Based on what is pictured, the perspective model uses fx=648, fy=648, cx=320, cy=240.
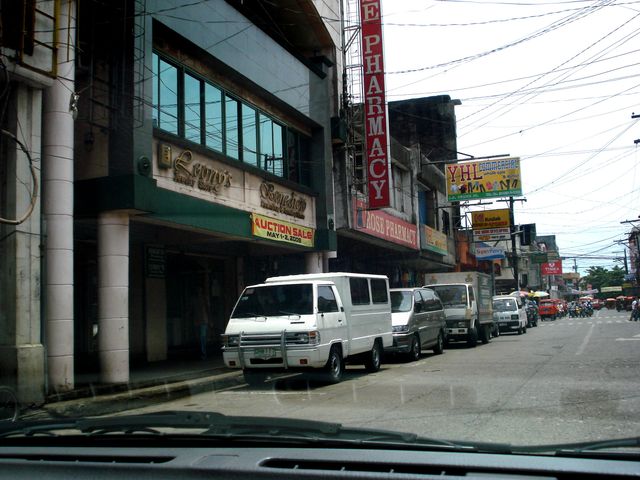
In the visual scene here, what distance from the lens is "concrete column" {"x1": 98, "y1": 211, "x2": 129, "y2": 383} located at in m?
12.4

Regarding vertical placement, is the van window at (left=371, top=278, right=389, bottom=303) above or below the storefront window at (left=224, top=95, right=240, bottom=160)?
below

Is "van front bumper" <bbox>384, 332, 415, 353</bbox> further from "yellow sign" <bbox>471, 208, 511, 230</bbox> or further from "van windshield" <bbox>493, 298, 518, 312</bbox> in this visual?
"yellow sign" <bbox>471, 208, 511, 230</bbox>

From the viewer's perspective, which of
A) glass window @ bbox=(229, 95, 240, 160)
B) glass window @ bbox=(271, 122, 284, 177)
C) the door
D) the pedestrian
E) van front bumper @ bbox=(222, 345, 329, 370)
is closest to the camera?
van front bumper @ bbox=(222, 345, 329, 370)

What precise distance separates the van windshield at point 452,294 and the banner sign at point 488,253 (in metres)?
21.0

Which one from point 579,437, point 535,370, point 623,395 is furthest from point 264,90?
point 579,437

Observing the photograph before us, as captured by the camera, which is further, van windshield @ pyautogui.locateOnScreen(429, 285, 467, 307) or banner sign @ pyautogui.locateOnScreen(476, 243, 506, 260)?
banner sign @ pyautogui.locateOnScreen(476, 243, 506, 260)

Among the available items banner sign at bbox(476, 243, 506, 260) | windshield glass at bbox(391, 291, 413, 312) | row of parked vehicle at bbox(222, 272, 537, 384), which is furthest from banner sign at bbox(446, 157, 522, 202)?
windshield glass at bbox(391, 291, 413, 312)

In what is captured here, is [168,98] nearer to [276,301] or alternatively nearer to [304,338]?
[276,301]

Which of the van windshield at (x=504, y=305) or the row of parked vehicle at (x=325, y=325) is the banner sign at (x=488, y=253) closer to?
the van windshield at (x=504, y=305)

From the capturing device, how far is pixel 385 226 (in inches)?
1011

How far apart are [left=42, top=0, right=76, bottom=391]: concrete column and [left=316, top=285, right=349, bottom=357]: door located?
15.1 feet

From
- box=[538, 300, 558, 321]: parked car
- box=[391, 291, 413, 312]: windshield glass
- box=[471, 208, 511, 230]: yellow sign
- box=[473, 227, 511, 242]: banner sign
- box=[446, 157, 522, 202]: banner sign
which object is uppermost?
box=[446, 157, 522, 202]: banner sign

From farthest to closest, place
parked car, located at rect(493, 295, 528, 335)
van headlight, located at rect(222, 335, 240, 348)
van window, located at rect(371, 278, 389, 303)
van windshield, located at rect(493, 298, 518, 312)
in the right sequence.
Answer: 1. van windshield, located at rect(493, 298, 518, 312)
2. parked car, located at rect(493, 295, 528, 335)
3. van window, located at rect(371, 278, 389, 303)
4. van headlight, located at rect(222, 335, 240, 348)

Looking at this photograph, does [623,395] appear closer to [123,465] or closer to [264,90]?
[123,465]
